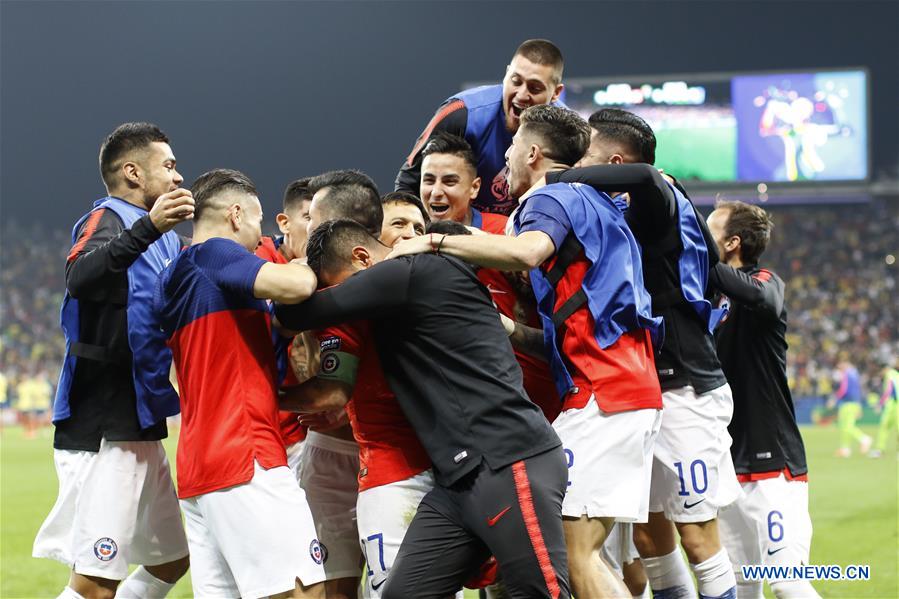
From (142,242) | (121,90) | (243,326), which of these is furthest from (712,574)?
(121,90)

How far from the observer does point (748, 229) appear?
6.05 metres

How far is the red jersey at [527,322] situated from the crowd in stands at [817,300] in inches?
1122

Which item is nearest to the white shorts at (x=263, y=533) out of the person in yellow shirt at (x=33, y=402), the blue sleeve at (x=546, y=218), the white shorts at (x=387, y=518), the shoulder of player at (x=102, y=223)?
the white shorts at (x=387, y=518)

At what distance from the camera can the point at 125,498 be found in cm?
476

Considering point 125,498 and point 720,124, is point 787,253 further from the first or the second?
point 125,498

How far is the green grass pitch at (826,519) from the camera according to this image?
827 cm

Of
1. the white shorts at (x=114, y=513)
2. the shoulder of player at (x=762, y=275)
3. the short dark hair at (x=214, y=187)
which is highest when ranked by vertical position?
the short dark hair at (x=214, y=187)

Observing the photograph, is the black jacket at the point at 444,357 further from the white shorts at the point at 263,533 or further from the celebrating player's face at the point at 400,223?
the celebrating player's face at the point at 400,223

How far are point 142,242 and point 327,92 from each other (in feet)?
199

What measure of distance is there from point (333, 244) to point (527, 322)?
1.20 m

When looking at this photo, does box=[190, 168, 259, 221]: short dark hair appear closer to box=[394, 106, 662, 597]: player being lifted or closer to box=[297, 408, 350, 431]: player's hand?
box=[394, 106, 662, 597]: player being lifted

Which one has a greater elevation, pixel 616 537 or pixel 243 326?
pixel 243 326

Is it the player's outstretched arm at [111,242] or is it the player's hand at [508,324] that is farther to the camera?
the player's hand at [508,324]

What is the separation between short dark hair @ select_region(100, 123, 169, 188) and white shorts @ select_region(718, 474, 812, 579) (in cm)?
393
